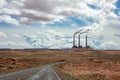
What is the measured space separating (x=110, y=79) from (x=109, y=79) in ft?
0.56

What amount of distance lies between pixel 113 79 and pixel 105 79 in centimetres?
140

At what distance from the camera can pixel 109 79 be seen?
45281mm

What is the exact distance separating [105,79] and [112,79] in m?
1.21

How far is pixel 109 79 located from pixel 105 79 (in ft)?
2.33

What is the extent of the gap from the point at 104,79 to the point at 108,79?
691mm

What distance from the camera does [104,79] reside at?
45219 millimetres

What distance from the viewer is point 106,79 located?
45.2m

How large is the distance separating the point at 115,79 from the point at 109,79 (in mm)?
1002

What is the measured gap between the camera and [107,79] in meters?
45.2

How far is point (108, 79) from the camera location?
45.3 metres

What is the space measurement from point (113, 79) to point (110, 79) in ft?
1.80

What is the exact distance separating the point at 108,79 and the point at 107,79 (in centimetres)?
19

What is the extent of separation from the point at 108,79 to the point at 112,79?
0.67 m

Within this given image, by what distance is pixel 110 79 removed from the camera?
148 ft
